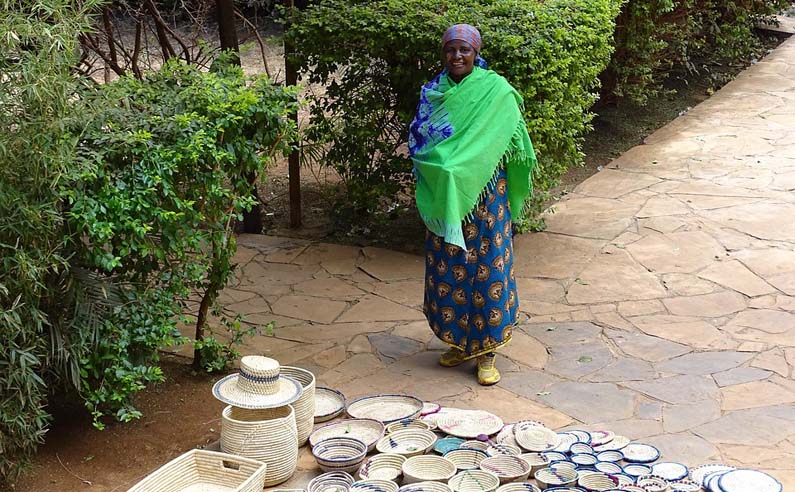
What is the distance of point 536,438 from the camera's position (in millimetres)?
4770

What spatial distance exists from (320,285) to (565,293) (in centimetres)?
164

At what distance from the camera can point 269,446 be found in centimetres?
447

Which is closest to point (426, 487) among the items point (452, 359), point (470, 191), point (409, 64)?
point (452, 359)

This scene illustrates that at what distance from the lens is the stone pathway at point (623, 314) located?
16.6 feet

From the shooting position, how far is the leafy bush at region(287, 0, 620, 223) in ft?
22.4

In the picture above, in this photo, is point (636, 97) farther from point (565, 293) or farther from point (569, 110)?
point (565, 293)

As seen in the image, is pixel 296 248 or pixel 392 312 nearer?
pixel 392 312

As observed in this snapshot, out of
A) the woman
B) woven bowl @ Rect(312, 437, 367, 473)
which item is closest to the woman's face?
the woman

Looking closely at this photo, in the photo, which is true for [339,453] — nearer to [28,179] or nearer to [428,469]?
[428,469]

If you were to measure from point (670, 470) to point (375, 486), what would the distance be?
130 centimetres

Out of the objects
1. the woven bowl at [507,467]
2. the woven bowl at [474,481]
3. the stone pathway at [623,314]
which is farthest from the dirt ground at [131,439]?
the woven bowl at [507,467]

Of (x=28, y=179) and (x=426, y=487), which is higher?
(x=28, y=179)

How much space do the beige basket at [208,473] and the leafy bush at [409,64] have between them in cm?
318

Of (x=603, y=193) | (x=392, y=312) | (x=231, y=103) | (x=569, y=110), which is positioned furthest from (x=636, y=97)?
(x=231, y=103)
